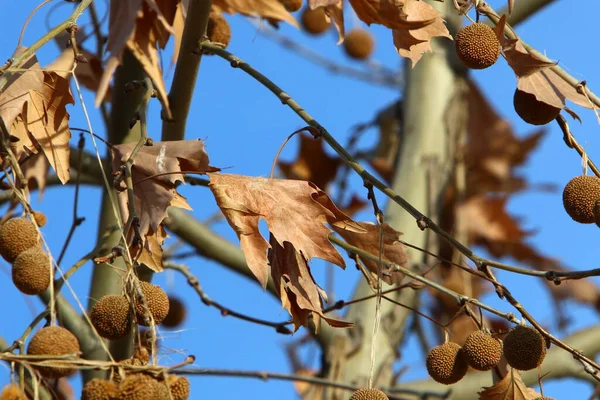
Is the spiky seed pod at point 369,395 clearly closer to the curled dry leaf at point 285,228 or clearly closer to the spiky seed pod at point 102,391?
the curled dry leaf at point 285,228

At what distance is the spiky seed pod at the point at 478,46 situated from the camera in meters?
1.36

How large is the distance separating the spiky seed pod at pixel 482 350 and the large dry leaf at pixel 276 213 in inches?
8.6

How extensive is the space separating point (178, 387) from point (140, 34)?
66 cm

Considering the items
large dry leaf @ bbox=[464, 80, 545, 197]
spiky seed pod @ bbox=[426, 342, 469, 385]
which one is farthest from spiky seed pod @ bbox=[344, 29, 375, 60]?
spiky seed pod @ bbox=[426, 342, 469, 385]

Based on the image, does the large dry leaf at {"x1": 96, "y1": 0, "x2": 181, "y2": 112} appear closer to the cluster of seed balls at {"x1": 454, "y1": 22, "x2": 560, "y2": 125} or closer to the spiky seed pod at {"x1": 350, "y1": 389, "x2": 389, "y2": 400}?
the cluster of seed balls at {"x1": 454, "y1": 22, "x2": 560, "y2": 125}

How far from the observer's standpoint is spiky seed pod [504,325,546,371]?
1339mm

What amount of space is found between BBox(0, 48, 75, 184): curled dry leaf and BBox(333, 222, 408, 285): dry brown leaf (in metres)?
0.45

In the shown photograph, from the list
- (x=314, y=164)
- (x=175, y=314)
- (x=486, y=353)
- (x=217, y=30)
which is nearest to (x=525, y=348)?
(x=486, y=353)

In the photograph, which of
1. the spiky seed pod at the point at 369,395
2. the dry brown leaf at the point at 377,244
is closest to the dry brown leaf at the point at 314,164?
the dry brown leaf at the point at 377,244

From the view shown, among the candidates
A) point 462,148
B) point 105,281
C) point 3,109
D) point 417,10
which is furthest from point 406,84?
point 3,109

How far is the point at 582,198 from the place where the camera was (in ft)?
4.33

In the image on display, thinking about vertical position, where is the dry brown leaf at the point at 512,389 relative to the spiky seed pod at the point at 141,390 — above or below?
above

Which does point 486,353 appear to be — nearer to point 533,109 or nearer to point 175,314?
point 533,109

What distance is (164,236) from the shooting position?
1.48 meters
